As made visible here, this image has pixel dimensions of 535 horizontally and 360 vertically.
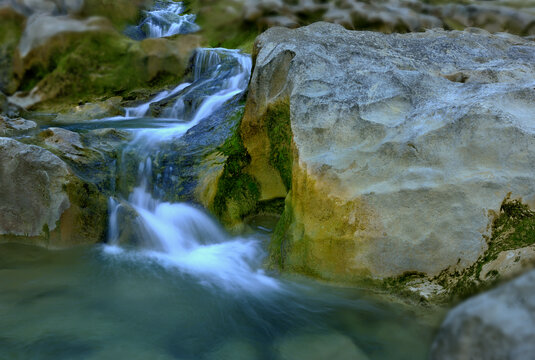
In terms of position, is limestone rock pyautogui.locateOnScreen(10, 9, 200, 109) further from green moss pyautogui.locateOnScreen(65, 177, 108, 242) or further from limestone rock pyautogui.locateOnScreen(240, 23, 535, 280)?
limestone rock pyautogui.locateOnScreen(240, 23, 535, 280)

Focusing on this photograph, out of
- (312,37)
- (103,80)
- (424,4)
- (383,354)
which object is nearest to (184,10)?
(103,80)

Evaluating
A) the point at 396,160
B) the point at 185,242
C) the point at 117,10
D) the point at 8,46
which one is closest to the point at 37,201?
the point at 185,242

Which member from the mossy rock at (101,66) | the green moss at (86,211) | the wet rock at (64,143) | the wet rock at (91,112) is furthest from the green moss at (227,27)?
the green moss at (86,211)

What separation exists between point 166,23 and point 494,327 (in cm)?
1532

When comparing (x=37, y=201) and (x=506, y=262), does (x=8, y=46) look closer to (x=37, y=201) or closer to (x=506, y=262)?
(x=37, y=201)

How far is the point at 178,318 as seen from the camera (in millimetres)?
3336

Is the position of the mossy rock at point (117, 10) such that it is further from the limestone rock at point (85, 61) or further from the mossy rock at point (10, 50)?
the mossy rock at point (10, 50)

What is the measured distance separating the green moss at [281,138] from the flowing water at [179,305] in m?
0.81

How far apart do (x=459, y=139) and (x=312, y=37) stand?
8.47 feet

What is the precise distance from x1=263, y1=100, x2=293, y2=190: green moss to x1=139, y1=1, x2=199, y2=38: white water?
10134 mm

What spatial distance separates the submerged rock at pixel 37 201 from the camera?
15.1ft

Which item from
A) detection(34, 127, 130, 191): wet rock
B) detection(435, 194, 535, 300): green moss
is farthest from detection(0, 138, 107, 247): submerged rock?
detection(435, 194, 535, 300): green moss

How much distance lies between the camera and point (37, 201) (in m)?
4.66

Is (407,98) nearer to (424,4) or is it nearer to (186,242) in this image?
(186,242)
